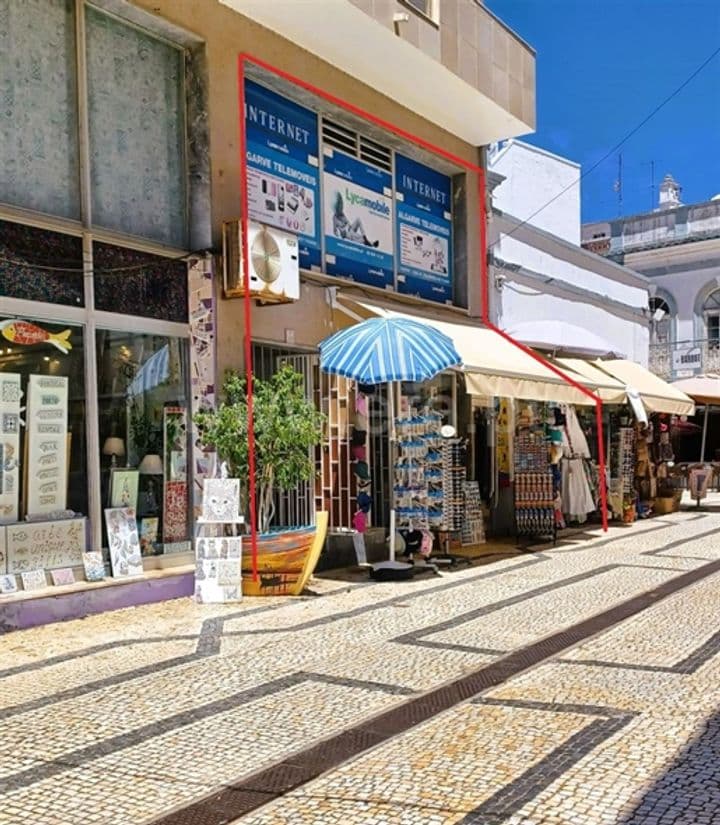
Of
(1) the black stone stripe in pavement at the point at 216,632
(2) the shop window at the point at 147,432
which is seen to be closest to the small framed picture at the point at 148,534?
(2) the shop window at the point at 147,432

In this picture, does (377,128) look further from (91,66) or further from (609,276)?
(609,276)

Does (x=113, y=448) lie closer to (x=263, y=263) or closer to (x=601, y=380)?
(x=263, y=263)

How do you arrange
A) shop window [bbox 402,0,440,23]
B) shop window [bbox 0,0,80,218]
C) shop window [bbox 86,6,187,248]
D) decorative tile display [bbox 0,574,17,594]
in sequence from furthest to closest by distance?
shop window [bbox 402,0,440,23]
shop window [bbox 86,6,187,248]
shop window [bbox 0,0,80,218]
decorative tile display [bbox 0,574,17,594]

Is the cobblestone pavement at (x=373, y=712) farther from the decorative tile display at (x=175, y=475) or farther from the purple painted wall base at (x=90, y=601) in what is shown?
the decorative tile display at (x=175, y=475)

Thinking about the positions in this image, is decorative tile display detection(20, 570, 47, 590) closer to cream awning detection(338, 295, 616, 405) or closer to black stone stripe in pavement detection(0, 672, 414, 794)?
black stone stripe in pavement detection(0, 672, 414, 794)

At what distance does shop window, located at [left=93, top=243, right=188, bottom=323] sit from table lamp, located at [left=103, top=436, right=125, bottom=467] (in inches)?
45.2

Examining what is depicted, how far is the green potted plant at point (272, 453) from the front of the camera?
26.6ft

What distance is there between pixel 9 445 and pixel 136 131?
3208 millimetres

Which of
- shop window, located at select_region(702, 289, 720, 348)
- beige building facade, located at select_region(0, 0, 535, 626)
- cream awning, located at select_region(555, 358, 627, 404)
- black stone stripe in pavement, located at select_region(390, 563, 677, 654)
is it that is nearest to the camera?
black stone stripe in pavement, located at select_region(390, 563, 677, 654)

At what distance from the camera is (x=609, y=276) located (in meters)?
19.1

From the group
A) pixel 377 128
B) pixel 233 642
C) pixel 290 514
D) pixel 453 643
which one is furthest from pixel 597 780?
pixel 377 128

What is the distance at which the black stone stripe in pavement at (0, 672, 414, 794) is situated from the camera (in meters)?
4.01

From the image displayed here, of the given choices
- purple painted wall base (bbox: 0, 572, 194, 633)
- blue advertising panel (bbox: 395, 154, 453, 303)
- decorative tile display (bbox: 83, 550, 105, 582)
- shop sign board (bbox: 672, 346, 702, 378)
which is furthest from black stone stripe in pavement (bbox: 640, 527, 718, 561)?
shop sign board (bbox: 672, 346, 702, 378)

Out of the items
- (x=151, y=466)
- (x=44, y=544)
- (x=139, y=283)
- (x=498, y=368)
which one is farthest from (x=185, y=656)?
(x=498, y=368)
